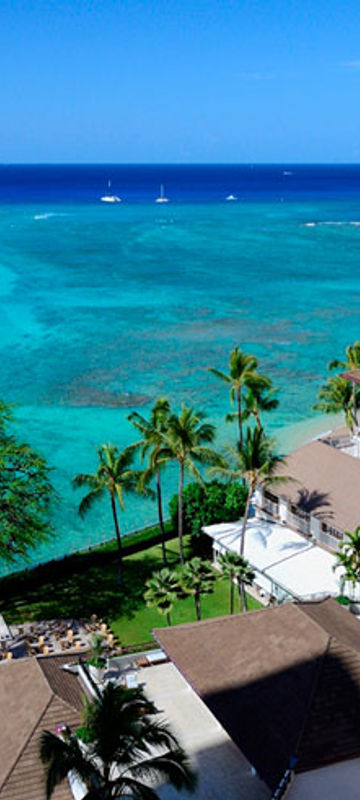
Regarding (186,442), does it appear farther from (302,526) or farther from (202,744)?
(202,744)

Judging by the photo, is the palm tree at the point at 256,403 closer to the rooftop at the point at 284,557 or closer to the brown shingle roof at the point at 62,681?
the rooftop at the point at 284,557

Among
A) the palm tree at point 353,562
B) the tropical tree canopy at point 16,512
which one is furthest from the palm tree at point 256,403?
the palm tree at point 353,562

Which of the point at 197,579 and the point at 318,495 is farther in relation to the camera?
the point at 318,495

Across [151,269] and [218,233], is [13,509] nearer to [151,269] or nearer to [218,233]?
[151,269]

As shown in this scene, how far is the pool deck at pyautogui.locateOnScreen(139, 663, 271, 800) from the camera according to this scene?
18.6m

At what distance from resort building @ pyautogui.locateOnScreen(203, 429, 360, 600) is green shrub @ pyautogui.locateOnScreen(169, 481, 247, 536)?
72cm

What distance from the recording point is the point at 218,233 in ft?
470

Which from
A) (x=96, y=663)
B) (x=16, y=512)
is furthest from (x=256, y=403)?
(x=96, y=663)

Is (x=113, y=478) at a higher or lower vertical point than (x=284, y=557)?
higher

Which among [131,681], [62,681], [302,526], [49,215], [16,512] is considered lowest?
[302,526]

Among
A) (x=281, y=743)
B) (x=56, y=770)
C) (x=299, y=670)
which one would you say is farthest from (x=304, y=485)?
(x=56, y=770)

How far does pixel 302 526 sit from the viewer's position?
33.5 m

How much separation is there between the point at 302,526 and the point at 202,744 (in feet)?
47.2

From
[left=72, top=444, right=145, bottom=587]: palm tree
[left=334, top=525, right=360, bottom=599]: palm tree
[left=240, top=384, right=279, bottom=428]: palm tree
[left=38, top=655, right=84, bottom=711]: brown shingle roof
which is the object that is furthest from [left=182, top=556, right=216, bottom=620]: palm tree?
[left=240, top=384, right=279, bottom=428]: palm tree
